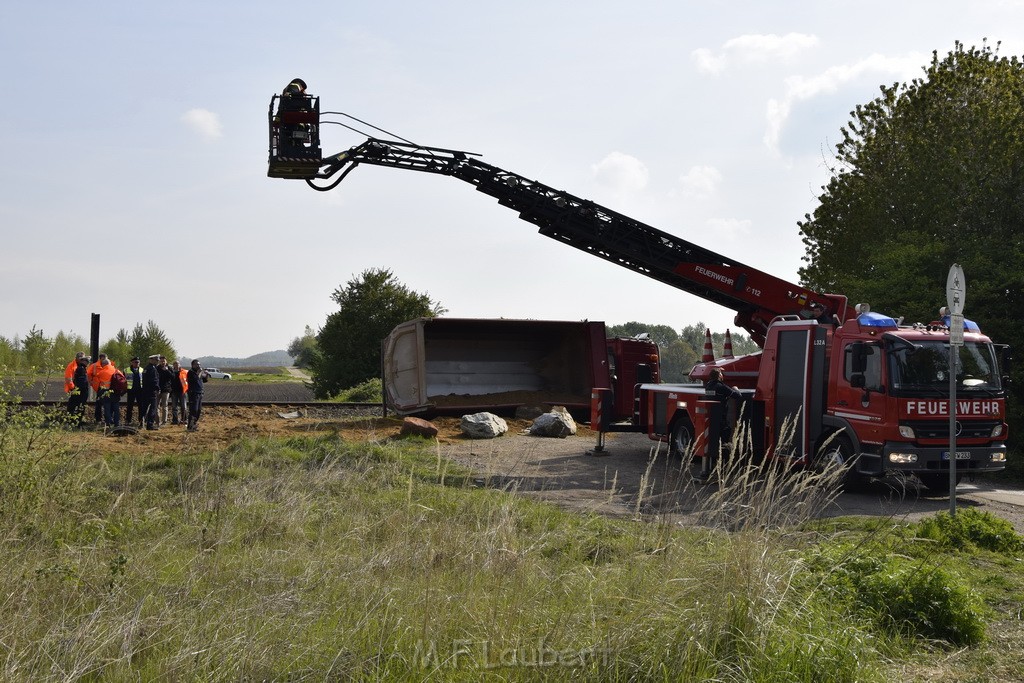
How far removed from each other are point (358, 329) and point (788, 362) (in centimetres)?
3239

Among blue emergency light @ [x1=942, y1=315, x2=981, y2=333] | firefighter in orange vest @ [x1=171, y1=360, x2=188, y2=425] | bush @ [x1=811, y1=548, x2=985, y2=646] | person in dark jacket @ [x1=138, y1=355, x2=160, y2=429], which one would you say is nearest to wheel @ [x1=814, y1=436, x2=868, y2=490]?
blue emergency light @ [x1=942, y1=315, x2=981, y2=333]

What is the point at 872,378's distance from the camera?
12.6m

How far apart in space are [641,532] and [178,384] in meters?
17.3

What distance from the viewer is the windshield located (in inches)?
489

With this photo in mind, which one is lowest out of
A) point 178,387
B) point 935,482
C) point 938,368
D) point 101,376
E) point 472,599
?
point 935,482

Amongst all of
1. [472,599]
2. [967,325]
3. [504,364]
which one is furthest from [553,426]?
[472,599]

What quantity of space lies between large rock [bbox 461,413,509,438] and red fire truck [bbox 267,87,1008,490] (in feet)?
9.45

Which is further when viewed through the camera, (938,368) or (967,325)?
(967,325)

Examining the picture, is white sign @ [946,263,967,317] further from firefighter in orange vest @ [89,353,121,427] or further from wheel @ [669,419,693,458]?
firefighter in orange vest @ [89,353,121,427]

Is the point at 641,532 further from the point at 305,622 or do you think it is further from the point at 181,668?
Result: the point at 181,668

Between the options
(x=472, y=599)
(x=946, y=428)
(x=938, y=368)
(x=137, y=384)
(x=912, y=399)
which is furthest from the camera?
(x=137, y=384)

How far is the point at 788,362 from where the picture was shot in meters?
13.9

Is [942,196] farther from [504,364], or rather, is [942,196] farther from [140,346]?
[140,346]

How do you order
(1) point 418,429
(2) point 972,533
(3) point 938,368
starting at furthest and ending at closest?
(1) point 418,429 < (3) point 938,368 < (2) point 972,533
